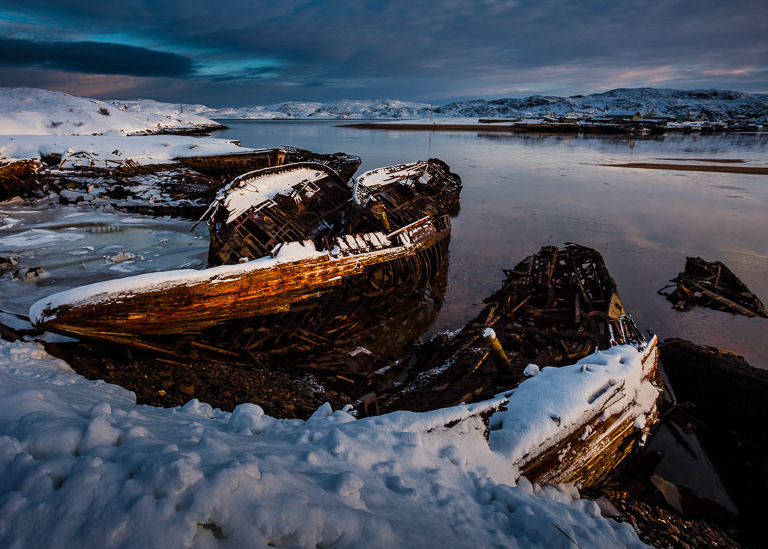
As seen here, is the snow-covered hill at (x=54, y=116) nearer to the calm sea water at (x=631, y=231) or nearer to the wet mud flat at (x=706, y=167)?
the calm sea water at (x=631, y=231)

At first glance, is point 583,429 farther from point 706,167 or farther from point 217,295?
point 706,167

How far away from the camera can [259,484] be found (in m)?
2.08

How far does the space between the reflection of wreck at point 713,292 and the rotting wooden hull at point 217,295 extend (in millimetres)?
7432

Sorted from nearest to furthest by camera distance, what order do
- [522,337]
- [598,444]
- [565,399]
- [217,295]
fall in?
[565,399] → [598,444] → [217,295] → [522,337]

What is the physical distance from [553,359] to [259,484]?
14.8 ft

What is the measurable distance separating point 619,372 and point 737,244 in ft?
45.4

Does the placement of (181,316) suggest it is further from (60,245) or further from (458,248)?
(458,248)

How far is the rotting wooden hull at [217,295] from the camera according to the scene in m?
4.64

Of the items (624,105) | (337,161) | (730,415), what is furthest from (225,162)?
(624,105)

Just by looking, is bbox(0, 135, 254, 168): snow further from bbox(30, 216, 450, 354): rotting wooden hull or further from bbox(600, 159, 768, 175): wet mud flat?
bbox(600, 159, 768, 175): wet mud flat

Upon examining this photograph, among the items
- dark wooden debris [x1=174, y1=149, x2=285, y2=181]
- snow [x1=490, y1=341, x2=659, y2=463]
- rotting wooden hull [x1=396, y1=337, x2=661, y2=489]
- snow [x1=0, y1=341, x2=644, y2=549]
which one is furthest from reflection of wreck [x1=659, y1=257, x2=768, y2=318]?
dark wooden debris [x1=174, y1=149, x2=285, y2=181]

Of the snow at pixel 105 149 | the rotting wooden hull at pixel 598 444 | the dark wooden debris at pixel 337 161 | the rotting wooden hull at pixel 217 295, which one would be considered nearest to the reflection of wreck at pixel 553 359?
the rotting wooden hull at pixel 598 444

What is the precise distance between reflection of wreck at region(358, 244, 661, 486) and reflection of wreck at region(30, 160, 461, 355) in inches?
69.4

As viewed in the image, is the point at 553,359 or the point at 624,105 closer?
the point at 553,359
